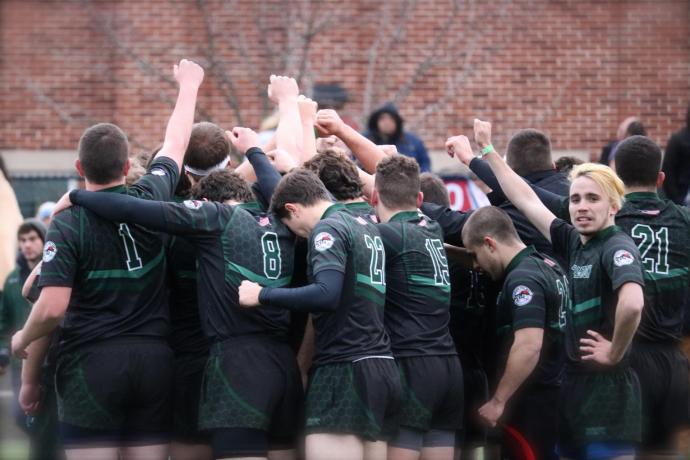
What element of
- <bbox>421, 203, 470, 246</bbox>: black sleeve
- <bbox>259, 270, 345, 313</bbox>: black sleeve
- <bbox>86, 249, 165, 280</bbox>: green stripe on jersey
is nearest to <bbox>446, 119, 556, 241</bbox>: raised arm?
<bbox>421, 203, 470, 246</bbox>: black sleeve

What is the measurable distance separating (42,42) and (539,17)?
641 centimetres

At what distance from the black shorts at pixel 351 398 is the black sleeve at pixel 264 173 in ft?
3.69

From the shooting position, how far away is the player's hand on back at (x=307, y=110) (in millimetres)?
7242

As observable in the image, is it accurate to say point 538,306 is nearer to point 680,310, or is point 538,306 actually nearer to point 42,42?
point 680,310

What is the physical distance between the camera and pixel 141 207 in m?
5.67

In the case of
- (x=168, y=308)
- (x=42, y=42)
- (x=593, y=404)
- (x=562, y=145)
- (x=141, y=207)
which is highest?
(x=42, y=42)

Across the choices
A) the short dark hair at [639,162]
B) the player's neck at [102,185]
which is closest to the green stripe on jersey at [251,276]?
the player's neck at [102,185]

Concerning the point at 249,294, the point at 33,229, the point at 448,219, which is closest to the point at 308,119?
the point at 448,219

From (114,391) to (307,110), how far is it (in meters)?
2.31

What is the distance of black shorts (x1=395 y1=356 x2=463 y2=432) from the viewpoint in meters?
6.02

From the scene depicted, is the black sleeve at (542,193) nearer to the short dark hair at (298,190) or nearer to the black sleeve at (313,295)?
the short dark hair at (298,190)

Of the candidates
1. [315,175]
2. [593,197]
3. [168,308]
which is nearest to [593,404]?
[593,197]

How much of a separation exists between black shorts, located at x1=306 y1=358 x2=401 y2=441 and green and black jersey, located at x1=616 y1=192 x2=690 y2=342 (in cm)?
163

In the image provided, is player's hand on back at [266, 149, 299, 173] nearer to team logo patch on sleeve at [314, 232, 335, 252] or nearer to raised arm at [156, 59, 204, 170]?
raised arm at [156, 59, 204, 170]
